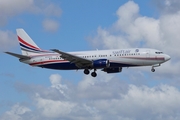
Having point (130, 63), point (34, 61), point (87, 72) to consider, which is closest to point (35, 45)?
point (34, 61)

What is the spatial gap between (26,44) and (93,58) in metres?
18.8

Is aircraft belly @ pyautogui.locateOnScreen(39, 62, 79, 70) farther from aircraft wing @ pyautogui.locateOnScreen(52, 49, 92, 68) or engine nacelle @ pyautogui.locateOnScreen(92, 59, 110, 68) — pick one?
engine nacelle @ pyautogui.locateOnScreen(92, 59, 110, 68)

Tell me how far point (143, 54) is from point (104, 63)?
7.83 m

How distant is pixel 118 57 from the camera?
10862 cm

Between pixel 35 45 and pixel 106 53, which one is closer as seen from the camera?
pixel 106 53

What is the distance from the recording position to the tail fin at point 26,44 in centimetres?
11858

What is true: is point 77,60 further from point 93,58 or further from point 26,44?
point 26,44

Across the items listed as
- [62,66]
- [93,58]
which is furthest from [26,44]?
[93,58]

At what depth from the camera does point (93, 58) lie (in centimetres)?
11150

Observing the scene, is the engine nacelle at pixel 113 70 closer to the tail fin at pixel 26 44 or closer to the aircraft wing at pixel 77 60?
the aircraft wing at pixel 77 60

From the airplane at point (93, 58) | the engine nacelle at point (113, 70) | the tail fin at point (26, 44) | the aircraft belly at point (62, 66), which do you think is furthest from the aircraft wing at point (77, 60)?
the tail fin at point (26, 44)

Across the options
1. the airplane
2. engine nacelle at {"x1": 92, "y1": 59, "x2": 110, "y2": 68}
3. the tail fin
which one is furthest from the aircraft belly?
engine nacelle at {"x1": 92, "y1": 59, "x2": 110, "y2": 68}

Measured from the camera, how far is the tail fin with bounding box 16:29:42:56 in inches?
4669

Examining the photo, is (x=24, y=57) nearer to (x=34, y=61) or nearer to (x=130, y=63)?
(x=34, y=61)
